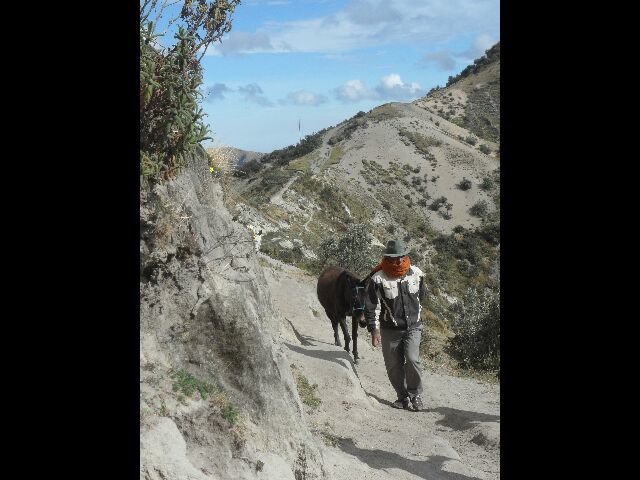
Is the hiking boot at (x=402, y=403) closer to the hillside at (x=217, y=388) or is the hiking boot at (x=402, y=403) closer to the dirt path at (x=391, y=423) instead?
the dirt path at (x=391, y=423)

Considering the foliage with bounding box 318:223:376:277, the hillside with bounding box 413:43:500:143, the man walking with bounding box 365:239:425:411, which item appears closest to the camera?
the man walking with bounding box 365:239:425:411

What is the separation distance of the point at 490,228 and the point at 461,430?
1896 inches

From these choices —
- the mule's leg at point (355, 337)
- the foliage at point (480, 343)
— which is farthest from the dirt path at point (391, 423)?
the foliage at point (480, 343)

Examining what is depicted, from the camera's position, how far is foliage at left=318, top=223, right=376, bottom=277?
79.9 ft

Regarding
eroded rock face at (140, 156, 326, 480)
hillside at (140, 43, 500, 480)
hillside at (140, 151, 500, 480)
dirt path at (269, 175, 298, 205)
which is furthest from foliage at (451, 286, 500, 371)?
dirt path at (269, 175, 298, 205)

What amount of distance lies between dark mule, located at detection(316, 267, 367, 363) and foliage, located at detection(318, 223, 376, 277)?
38.0ft

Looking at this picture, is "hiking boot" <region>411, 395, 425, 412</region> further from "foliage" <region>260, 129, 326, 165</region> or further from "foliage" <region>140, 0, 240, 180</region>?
Answer: "foliage" <region>260, 129, 326, 165</region>

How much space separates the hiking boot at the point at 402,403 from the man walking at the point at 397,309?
0.34 metres

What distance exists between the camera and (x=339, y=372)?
29.8 ft

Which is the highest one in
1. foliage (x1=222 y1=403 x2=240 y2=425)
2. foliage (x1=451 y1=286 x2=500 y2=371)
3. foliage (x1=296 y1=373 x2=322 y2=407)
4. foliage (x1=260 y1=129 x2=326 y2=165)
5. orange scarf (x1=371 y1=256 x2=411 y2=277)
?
foliage (x1=260 y1=129 x2=326 y2=165)
